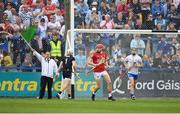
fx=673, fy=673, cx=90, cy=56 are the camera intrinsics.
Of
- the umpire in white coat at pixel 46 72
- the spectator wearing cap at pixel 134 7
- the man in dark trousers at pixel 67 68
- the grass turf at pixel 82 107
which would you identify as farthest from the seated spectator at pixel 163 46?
the grass turf at pixel 82 107

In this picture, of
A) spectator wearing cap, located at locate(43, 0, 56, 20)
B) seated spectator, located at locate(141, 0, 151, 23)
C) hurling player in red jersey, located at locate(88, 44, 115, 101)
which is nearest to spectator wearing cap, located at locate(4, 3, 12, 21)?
spectator wearing cap, located at locate(43, 0, 56, 20)

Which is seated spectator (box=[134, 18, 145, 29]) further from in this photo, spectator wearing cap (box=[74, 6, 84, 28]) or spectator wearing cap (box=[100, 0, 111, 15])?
spectator wearing cap (box=[74, 6, 84, 28])

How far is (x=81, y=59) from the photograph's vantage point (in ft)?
97.3

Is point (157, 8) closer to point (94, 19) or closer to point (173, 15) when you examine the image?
point (173, 15)

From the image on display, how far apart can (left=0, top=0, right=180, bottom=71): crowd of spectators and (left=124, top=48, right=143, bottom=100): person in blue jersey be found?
0.35 meters

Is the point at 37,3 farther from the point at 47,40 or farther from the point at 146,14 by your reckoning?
the point at 146,14

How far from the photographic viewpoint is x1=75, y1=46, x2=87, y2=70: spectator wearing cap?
1160 inches

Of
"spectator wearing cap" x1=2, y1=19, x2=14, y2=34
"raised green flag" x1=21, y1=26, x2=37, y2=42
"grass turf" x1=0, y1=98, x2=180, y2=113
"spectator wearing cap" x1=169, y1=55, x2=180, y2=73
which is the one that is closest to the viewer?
"grass turf" x1=0, y1=98, x2=180, y2=113

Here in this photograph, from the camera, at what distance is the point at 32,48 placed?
94.4 feet

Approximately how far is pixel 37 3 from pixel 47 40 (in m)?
1.86

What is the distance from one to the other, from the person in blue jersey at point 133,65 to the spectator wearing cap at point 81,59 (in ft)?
6.00

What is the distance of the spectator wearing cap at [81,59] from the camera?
29453 millimetres

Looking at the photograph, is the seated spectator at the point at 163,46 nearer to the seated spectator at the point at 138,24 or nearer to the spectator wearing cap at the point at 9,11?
the seated spectator at the point at 138,24

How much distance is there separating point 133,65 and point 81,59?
231cm
